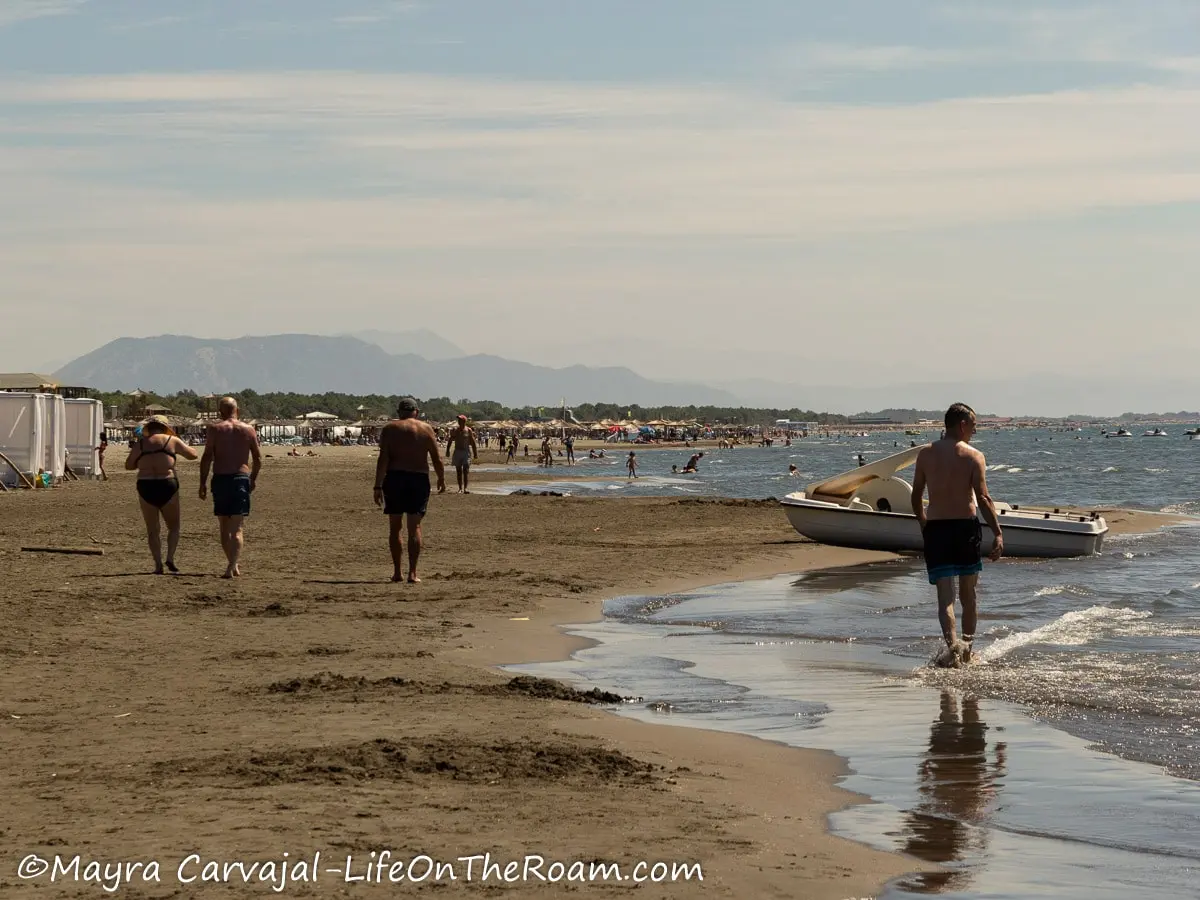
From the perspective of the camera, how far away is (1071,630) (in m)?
12.8

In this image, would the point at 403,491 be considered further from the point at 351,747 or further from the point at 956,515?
the point at 351,747

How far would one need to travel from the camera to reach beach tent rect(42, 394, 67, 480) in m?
35.1

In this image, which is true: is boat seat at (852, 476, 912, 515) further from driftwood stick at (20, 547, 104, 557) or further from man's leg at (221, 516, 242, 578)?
driftwood stick at (20, 547, 104, 557)

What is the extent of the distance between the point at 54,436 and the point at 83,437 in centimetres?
452

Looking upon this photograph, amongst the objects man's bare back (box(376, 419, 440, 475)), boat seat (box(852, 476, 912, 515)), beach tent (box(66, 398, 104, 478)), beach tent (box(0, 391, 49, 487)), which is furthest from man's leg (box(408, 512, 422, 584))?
beach tent (box(66, 398, 104, 478))

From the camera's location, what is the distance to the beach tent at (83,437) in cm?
3984

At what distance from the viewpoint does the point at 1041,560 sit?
20500mm

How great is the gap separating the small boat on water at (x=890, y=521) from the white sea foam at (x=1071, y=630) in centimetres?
544

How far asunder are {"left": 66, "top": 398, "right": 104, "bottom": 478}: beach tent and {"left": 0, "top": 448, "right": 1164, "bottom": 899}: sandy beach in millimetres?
24851

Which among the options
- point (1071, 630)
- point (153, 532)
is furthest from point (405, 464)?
point (1071, 630)

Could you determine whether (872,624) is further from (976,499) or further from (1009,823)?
(1009,823)

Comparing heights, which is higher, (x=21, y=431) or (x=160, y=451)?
(x=160, y=451)

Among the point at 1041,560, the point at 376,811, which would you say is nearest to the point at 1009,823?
the point at 376,811

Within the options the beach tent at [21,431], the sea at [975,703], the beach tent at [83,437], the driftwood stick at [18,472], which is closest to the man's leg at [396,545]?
the sea at [975,703]
